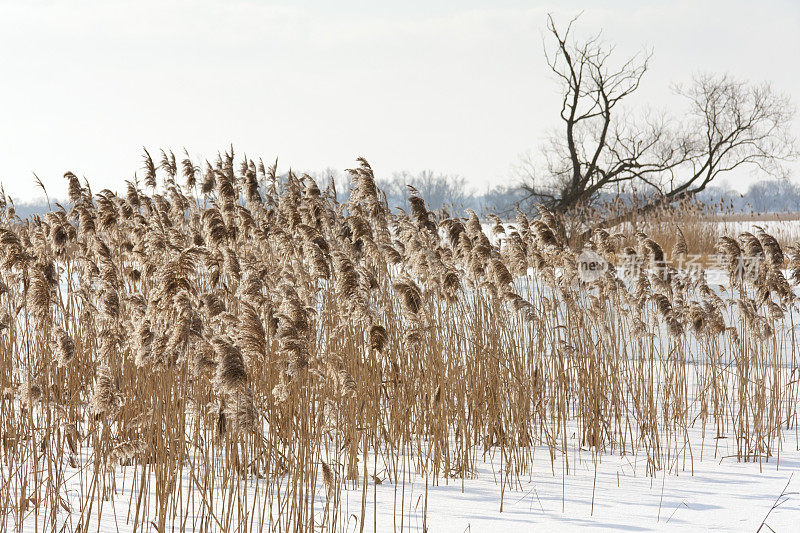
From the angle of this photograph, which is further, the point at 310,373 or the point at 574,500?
the point at 574,500

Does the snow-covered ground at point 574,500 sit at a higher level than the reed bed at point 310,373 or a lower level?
lower

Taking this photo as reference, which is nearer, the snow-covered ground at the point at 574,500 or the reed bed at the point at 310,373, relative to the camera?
the reed bed at the point at 310,373

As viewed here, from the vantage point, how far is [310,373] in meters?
3.43

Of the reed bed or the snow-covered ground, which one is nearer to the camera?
the reed bed

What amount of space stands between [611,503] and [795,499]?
3.03ft

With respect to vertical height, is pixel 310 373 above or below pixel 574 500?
above

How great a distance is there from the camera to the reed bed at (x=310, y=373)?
3.10 m

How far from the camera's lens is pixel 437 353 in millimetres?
4637

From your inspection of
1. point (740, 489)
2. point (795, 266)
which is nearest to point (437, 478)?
point (740, 489)

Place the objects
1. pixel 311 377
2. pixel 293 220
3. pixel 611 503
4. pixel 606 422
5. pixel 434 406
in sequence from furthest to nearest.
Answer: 1. pixel 293 220
2. pixel 606 422
3. pixel 434 406
4. pixel 611 503
5. pixel 311 377

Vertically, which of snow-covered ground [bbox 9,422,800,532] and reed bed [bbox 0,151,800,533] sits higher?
reed bed [bbox 0,151,800,533]

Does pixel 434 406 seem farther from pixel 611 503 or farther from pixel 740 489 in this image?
Answer: pixel 740 489

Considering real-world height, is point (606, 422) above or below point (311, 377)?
below

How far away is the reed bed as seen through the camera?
3.10 m
